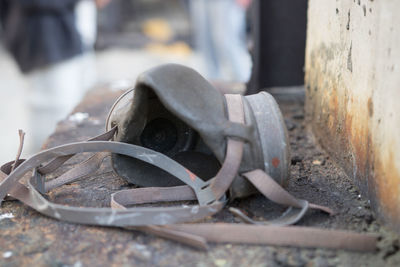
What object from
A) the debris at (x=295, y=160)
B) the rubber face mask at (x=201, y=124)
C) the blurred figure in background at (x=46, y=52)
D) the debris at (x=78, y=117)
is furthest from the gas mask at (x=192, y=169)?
the blurred figure in background at (x=46, y=52)

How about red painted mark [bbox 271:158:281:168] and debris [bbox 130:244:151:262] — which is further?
red painted mark [bbox 271:158:281:168]

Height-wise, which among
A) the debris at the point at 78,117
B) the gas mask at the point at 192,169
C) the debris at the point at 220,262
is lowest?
the debris at the point at 220,262

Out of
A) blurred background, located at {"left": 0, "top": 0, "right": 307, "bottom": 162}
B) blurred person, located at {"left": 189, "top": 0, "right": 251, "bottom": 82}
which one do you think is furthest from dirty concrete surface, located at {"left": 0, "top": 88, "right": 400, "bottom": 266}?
blurred person, located at {"left": 189, "top": 0, "right": 251, "bottom": 82}

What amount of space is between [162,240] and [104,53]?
24.2ft

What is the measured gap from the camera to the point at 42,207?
4.50 ft

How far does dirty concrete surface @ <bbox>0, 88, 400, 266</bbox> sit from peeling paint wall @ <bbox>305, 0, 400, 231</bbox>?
0.09m

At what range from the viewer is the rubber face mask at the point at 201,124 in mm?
1325

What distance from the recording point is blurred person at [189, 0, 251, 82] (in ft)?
18.9

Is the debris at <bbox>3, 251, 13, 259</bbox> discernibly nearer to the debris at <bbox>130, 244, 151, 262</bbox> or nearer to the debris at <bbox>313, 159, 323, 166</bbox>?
the debris at <bbox>130, 244, 151, 262</bbox>

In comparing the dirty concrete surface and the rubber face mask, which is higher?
the rubber face mask

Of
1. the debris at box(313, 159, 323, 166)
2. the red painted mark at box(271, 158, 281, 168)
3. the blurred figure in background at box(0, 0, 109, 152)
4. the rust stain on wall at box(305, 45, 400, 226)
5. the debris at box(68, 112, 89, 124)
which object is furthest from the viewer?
the blurred figure in background at box(0, 0, 109, 152)

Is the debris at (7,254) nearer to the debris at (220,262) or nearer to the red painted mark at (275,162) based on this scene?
the debris at (220,262)

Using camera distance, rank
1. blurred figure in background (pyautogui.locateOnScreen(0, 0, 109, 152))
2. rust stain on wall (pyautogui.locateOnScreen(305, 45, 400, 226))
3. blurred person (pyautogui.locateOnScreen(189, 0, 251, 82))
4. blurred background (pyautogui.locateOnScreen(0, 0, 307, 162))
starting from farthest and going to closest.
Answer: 1. blurred person (pyautogui.locateOnScreen(189, 0, 251, 82))
2. blurred figure in background (pyautogui.locateOnScreen(0, 0, 109, 152))
3. blurred background (pyautogui.locateOnScreen(0, 0, 307, 162))
4. rust stain on wall (pyautogui.locateOnScreen(305, 45, 400, 226))

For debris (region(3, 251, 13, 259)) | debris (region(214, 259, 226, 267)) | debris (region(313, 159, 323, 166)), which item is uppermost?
debris (region(3, 251, 13, 259))
